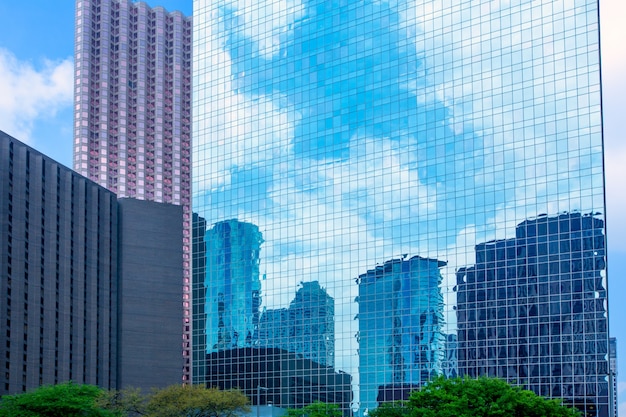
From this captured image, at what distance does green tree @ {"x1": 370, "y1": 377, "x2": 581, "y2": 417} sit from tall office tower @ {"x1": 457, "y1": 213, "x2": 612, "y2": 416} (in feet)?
62.7

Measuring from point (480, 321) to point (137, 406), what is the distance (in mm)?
41650

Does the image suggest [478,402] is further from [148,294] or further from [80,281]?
[148,294]

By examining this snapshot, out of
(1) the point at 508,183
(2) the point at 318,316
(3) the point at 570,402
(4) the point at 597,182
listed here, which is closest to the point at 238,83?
(2) the point at 318,316

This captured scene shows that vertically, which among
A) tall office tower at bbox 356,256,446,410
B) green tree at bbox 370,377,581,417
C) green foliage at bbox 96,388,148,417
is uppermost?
tall office tower at bbox 356,256,446,410

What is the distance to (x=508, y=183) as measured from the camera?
4444 inches

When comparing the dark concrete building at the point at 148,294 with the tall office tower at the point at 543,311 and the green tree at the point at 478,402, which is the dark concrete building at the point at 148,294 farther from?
the green tree at the point at 478,402

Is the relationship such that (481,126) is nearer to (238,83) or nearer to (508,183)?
(508,183)

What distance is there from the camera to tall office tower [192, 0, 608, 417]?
4345 inches

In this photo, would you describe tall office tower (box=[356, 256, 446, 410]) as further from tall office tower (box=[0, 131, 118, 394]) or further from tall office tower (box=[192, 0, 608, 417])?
tall office tower (box=[0, 131, 118, 394])

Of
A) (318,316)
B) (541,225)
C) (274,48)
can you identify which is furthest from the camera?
(274,48)

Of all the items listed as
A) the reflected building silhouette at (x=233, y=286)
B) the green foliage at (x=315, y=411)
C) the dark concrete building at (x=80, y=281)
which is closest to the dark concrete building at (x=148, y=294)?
the dark concrete building at (x=80, y=281)

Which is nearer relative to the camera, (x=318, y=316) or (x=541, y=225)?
(x=541, y=225)

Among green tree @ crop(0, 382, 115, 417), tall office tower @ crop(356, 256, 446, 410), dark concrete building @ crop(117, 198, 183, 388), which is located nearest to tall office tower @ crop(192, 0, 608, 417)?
tall office tower @ crop(356, 256, 446, 410)

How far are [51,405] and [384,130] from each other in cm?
5905
